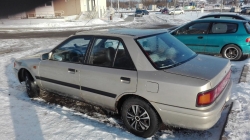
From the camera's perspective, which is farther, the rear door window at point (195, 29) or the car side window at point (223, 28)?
the rear door window at point (195, 29)

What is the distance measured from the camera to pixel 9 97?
204 inches

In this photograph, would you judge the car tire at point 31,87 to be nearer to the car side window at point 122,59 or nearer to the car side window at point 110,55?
the car side window at point 110,55

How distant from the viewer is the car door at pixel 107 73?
338 cm

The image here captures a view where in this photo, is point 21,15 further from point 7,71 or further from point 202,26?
point 202,26

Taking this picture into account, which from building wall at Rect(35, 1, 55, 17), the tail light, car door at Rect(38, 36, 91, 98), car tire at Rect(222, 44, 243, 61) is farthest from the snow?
building wall at Rect(35, 1, 55, 17)

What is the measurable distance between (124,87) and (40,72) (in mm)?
2215

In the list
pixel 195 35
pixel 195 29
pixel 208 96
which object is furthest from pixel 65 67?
pixel 195 29

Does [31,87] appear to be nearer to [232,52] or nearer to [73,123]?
[73,123]

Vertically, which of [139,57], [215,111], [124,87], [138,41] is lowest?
[215,111]

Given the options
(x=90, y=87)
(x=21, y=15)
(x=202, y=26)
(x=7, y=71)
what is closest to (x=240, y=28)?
(x=202, y=26)

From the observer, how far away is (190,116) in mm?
2934

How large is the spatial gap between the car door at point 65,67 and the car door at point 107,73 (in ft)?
0.68

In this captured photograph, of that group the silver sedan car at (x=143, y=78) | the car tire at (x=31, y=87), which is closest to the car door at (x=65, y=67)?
the silver sedan car at (x=143, y=78)

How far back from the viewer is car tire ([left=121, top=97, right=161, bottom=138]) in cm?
326
